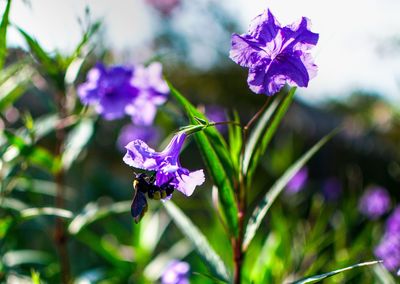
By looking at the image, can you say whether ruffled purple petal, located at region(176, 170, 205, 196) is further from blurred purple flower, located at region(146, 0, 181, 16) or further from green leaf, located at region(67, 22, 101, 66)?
blurred purple flower, located at region(146, 0, 181, 16)

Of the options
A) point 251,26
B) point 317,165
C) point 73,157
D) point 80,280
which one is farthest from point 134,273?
point 317,165

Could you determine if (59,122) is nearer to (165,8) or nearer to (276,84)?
(276,84)

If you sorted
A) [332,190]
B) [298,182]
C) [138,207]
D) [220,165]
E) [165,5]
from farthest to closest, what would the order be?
[165,5] < [332,190] < [298,182] < [220,165] < [138,207]

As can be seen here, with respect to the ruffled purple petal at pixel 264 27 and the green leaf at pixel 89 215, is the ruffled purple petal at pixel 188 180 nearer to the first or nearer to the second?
the ruffled purple petal at pixel 264 27

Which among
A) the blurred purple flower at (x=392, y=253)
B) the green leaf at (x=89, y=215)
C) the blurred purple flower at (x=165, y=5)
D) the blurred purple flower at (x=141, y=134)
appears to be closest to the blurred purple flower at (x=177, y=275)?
the green leaf at (x=89, y=215)

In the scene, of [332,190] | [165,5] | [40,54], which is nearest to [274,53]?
[40,54]

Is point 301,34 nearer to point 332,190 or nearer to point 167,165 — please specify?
point 167,165
